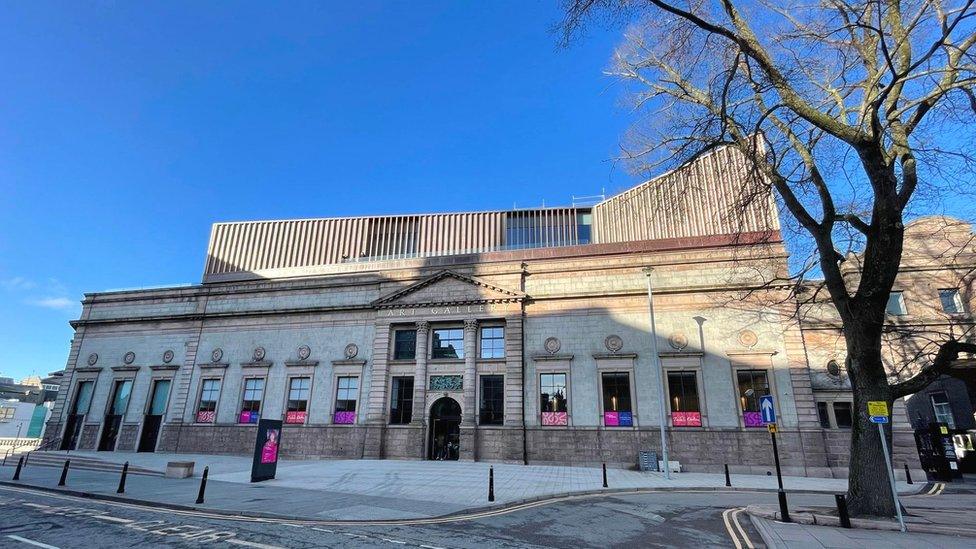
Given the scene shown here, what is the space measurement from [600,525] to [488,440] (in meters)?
16.8

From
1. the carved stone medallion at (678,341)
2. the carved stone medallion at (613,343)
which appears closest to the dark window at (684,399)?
the carved stone medallion at (678,341)

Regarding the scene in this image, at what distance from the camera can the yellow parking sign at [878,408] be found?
10523mm

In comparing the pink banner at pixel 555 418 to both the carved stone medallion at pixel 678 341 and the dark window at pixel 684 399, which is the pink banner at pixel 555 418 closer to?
the dark window at pixel 684 399

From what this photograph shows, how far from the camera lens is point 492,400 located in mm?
28422

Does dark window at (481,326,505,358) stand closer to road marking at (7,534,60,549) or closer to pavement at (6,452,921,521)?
pavement at (6,452,921,521)

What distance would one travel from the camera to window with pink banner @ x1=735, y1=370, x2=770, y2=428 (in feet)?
81.0

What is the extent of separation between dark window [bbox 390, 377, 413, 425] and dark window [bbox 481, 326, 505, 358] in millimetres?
5286

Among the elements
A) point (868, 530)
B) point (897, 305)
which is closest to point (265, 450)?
point (868, 530)

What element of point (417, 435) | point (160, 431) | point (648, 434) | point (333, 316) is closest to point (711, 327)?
point (648, 434)

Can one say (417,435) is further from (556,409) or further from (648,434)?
(648,434)

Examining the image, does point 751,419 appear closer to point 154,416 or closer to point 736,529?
point 736,529

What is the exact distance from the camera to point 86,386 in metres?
35.9

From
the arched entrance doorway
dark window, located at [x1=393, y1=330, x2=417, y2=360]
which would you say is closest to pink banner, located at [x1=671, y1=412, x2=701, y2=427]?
the arched entrance doorway

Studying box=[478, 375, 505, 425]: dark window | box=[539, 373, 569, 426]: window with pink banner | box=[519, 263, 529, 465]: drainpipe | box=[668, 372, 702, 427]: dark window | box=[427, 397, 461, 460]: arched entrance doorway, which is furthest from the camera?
box=[427, 397, 461, 460]: arched entrance doorway
